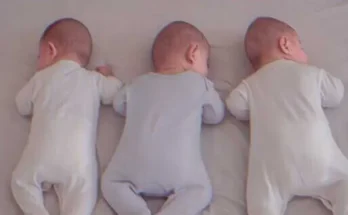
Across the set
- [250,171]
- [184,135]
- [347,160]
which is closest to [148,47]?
[184,135]

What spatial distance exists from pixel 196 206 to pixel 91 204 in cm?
22

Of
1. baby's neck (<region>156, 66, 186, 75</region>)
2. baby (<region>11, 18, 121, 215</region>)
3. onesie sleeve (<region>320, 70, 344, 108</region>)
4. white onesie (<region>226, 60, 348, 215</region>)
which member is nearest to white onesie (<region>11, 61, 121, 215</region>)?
baby (<region>11, 18, 121, 215</region>)

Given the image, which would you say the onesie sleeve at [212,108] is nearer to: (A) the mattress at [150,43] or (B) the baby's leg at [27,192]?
(A) the mattress at [150,43]

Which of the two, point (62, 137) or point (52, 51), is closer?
point (62, 137)

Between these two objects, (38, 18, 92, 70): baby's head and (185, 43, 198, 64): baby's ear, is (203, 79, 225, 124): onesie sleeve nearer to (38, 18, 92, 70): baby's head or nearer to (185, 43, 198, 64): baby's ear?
(185, 43, 198, 64): baby's ear

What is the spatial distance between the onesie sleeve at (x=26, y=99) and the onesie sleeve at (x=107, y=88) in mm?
152

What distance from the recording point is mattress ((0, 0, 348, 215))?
1407mm

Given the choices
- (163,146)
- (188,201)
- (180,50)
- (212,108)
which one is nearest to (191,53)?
(180,50)

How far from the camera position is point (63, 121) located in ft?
4.61

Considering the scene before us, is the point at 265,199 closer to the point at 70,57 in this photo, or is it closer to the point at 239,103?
the point at 239,103

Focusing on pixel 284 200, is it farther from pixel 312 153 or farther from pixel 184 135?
pixel 184 135

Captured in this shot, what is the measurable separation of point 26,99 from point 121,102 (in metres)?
0.22

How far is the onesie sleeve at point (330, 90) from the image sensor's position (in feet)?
4.67

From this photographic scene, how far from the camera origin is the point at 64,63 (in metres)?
1.51
